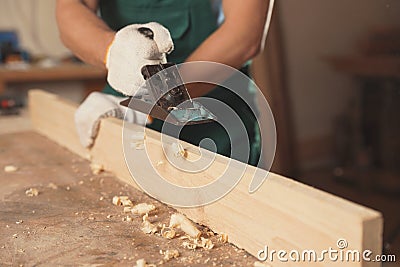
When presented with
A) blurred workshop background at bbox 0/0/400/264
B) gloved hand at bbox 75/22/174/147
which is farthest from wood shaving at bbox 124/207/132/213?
blurred workshop background at bbox 0/0/400/264

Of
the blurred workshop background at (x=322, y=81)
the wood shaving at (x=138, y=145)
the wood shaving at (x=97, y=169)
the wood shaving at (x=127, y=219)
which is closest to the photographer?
the wood shaving at (x=127, y=219)

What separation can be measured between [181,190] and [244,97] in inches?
22.2

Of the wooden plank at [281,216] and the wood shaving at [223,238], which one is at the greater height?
the wooden plank at [281,216]

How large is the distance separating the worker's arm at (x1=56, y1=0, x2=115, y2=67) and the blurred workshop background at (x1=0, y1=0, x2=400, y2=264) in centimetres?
121

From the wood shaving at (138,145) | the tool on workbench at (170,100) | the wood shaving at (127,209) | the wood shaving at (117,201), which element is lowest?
the wood shaving at (117,201)

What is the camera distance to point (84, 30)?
1262mm

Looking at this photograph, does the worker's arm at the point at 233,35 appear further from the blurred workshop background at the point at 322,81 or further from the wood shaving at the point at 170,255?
the blurred workshop background at the point at 322,81

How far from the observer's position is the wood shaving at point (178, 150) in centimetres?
91

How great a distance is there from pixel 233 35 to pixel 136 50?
26 cm

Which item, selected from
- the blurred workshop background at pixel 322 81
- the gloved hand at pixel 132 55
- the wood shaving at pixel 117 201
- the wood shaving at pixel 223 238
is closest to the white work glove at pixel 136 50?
the gloved hand at pixel 132 55

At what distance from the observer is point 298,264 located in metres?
0.70

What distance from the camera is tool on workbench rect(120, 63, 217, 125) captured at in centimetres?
97

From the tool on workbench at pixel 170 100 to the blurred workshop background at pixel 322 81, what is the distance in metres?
1.61

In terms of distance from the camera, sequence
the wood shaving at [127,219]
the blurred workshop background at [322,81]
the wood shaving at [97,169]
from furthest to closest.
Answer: the blurred workshop background at [322,81], the wood shaving at [97,169], the wood shaving at [127,219]
